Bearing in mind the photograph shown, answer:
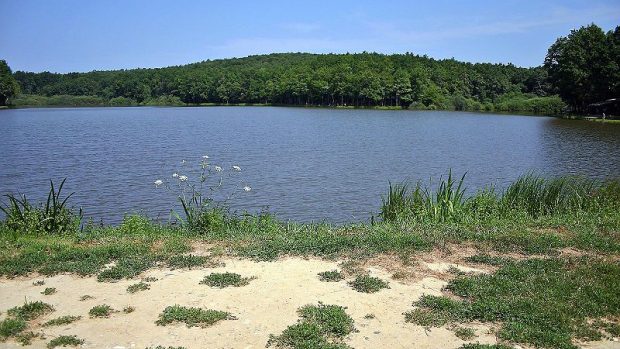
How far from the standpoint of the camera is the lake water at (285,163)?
17047mm

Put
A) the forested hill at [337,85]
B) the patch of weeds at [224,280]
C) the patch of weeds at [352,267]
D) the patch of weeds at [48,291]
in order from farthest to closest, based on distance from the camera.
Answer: the forested hill at [337,85] → the patch of weeds at [352,267] → the patch of weeds at [224,280] → the patch of weeds at [48,291]

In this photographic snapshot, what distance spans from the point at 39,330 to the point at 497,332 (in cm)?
507

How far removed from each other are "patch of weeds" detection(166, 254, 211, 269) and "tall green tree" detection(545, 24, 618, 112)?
244 feet

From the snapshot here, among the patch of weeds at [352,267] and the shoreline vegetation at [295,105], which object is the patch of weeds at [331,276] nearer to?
the patch of weeds at [352,267]

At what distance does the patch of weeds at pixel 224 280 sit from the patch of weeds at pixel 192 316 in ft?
2.78

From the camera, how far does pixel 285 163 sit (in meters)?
25.7

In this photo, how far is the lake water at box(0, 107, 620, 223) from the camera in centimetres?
1705

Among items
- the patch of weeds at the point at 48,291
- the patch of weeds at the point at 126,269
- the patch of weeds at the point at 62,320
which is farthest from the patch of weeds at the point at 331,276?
the patch of weeds at the point at 48,291

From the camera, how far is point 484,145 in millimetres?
36906

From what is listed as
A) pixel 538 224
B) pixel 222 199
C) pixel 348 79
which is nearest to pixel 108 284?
pixel 538 224

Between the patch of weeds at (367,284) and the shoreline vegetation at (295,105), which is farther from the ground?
the shoreline vegetation at (295,105)

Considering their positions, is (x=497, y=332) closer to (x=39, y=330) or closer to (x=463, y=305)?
(x=463, y=305)

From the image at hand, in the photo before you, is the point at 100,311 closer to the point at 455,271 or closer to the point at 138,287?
the point at 138,287

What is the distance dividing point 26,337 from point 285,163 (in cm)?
2078
